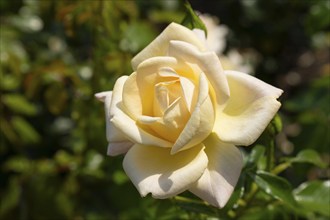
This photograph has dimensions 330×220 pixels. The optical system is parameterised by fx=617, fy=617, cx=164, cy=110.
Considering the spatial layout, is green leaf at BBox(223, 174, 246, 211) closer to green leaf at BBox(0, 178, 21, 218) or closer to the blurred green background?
the blurred green background

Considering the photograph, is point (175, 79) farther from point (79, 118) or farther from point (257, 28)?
point (257, 28)

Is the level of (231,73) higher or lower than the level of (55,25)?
higher

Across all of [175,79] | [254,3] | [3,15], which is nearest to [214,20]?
[254,3]

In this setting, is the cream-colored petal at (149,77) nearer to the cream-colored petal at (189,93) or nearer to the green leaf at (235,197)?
the cream-colored petal at (189,93)

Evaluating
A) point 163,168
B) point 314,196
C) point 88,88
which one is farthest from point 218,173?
point 88,88

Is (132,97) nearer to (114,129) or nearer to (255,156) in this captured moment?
(114,129)

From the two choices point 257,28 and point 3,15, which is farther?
point 257,28
